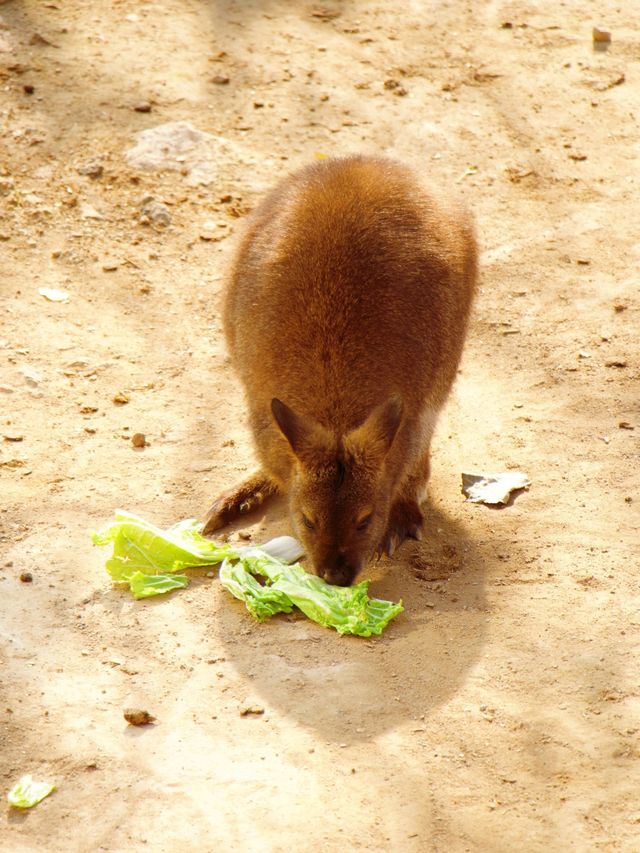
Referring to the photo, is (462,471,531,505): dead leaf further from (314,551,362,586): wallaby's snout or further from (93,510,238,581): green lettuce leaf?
(93,510,238,581): green lettuce leaf

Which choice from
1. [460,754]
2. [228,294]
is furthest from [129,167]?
[460,754]

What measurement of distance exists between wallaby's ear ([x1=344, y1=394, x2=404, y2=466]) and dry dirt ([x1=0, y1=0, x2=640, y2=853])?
559 millimetres

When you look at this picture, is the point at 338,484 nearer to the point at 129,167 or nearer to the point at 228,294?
the point at 228,294

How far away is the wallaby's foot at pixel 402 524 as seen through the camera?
494 cm

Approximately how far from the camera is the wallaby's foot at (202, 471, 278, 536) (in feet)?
16.6

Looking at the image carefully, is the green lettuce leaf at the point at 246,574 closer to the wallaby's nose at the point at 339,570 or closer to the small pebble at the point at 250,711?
the wallaby's nose at the point at 339,570

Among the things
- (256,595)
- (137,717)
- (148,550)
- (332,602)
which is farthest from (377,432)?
(137,717)

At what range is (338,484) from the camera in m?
4.48

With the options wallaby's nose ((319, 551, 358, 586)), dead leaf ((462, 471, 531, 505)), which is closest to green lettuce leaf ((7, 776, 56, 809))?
wallaby's nose ((319, 551, 358, 586))

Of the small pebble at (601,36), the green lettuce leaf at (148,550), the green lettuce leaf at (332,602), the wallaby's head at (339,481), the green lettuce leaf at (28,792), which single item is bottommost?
the green lettuce leaf at (148,550)

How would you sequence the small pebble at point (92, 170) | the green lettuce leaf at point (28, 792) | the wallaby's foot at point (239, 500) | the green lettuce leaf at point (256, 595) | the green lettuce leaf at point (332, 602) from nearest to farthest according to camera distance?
the green lettuce leaf at point (28, 792) → the green lettuce leaf at point (332, 602) → the green lettuce leaf at point (256, 595) → the wallaby's foot at point (239, 500) → the small pebble at point (92, 170)

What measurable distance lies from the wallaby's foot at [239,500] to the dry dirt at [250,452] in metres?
0.14

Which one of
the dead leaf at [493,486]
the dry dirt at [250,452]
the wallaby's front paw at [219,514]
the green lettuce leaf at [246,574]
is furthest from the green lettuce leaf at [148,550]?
the dead leaf at [493,486]

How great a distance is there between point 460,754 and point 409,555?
4.41 ft
